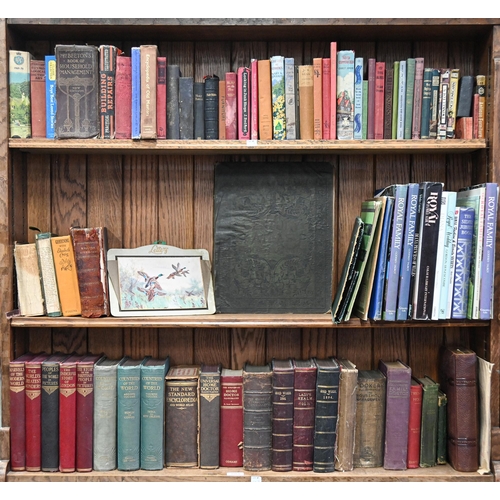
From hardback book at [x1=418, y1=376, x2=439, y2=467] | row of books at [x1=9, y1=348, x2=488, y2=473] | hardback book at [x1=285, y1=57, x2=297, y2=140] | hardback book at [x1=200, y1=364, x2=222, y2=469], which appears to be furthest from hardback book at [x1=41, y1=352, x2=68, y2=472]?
hardback book at [x1=418, y1=376, x2=439, y2=467]

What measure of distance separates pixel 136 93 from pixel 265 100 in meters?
0.38

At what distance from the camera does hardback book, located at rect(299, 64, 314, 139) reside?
1.56 meters

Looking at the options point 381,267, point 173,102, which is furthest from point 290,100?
point 381,267

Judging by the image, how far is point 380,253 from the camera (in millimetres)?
1519

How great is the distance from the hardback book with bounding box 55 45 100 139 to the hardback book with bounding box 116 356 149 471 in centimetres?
73

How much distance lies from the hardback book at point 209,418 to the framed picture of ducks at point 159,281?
216 mm

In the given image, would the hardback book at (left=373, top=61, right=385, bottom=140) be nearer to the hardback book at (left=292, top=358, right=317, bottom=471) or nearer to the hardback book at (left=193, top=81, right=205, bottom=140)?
the hardback book at (left=193, top=81, right=205, bottom=140)

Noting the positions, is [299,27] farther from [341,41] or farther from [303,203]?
[303,203]

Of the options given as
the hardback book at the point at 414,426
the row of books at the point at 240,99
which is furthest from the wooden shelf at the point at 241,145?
the hardback book at the point at 414,426

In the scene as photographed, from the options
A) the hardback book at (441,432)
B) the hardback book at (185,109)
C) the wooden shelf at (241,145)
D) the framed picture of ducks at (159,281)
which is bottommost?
the hardback book at (441,432)

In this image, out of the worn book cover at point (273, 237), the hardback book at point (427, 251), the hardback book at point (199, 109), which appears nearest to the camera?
the hardback book at point (427, 251)

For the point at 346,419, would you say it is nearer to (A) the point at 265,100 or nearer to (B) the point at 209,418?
(B) the point at 209,418

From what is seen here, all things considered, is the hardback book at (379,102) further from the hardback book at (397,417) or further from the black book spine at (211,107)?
the hardback book at (397,417)

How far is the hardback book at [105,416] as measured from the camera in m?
1.58
